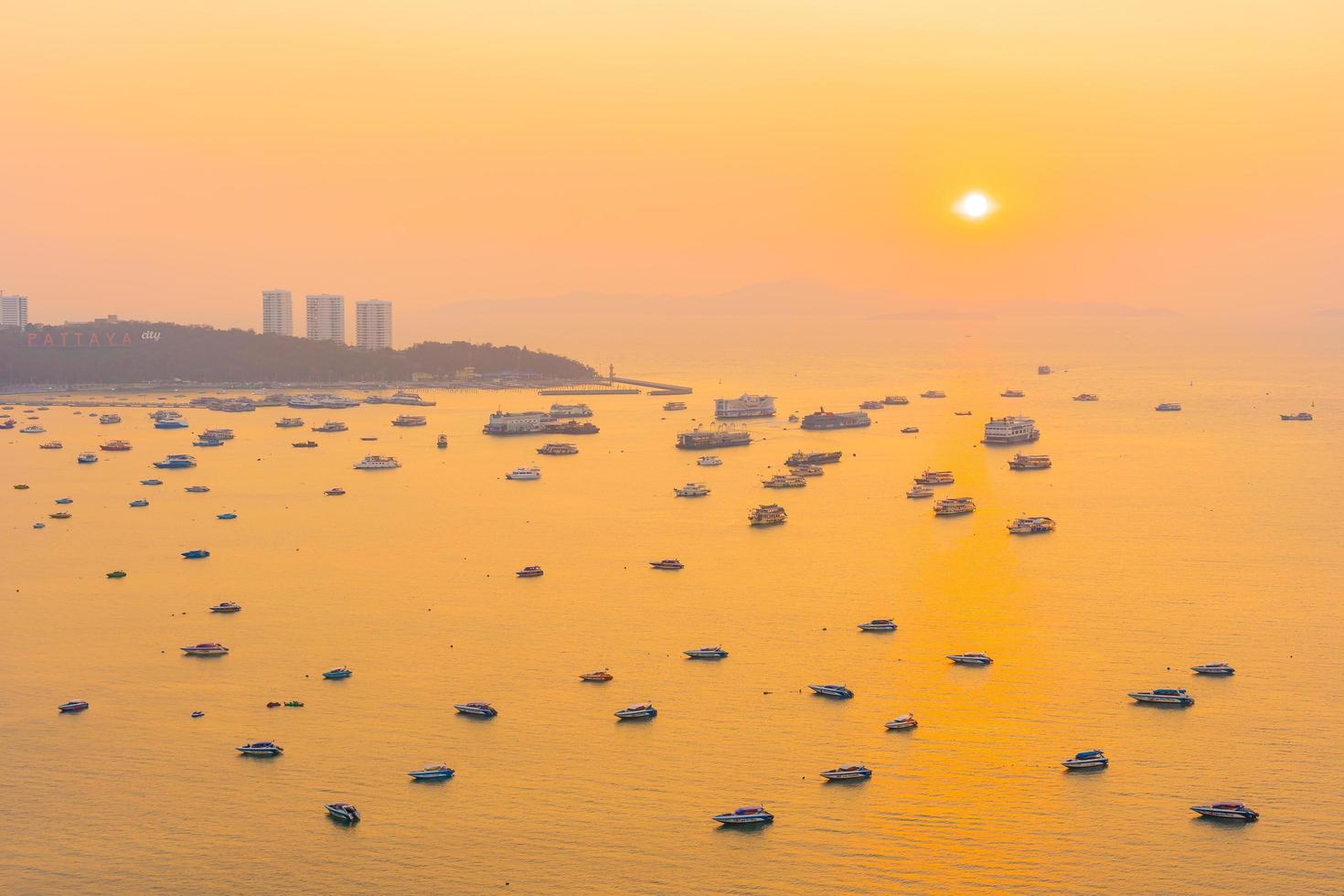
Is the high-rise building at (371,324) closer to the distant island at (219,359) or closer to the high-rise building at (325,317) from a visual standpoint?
the high-rise building at (325,317)

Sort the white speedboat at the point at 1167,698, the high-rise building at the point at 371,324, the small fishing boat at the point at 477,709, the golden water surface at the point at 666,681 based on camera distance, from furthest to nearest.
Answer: the high-rise building at the point at 371,324
the white speedboat at the point at 1167,698
the small fishing boat at the point at 477,709
the golden water surface at the point at 666,681

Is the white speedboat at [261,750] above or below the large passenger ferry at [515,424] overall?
below

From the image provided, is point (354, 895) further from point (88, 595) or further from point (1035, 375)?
point (1035, 375)

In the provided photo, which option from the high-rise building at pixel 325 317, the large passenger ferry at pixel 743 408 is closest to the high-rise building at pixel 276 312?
the high-rise building at pixel 325 317

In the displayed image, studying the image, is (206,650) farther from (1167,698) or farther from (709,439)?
(709,439)

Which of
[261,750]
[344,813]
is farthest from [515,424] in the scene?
[344,813]

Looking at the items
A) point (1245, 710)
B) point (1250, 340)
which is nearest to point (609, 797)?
point (1245, 710)

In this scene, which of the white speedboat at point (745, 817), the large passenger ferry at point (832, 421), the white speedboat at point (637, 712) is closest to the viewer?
the white speedboat at point (745, 817)
